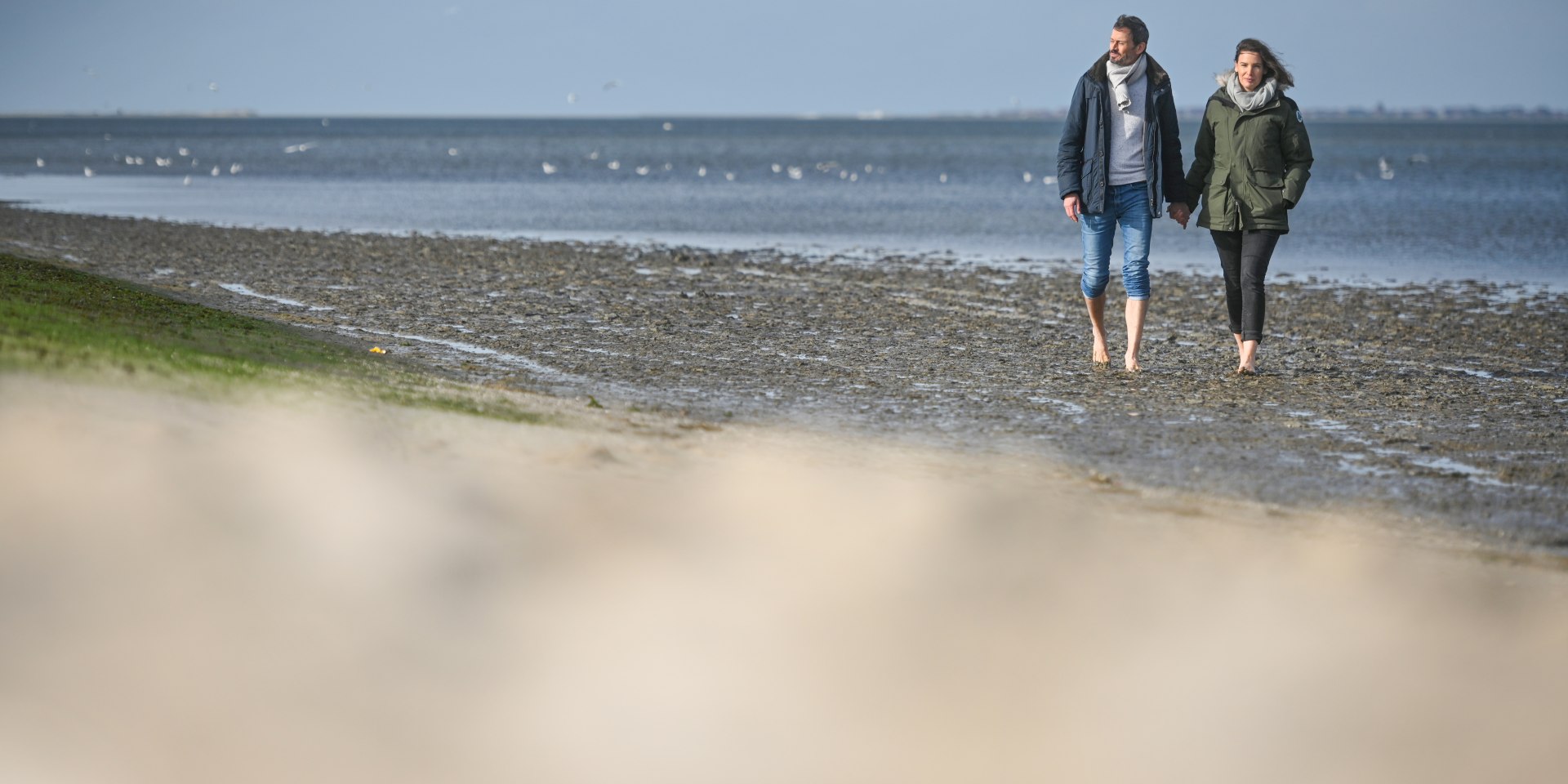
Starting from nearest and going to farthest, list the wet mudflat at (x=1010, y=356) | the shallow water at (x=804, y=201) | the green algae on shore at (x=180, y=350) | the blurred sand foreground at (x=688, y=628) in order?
the blurred sand foreground at (x=688, y=628), the green algae on shore at (x=180, y=350), the wet mudflat at (x=1010, y=356), the shallow water at (x=804, y=201)

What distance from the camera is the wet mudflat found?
7445mm

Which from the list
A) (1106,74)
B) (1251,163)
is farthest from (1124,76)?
(1251,163)

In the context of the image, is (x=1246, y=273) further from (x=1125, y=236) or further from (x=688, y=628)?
(x=688, y=628)

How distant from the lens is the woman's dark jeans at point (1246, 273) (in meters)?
9.88

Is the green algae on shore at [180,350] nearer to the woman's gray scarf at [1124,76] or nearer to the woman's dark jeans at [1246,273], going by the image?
the woman's gray scarf at [1124,76]

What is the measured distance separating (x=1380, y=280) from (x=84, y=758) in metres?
19.1

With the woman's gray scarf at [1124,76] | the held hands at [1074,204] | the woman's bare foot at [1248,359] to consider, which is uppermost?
the woman's gray scarf at [1124,76]

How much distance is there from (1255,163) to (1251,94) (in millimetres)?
469

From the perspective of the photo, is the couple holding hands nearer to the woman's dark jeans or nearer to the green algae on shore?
the woman's dark jeans

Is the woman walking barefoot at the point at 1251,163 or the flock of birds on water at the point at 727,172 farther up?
the flock of birds on water at the point at 727,172

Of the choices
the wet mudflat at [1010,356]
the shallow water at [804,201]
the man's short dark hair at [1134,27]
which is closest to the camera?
the wet mudflat at [1010,356]

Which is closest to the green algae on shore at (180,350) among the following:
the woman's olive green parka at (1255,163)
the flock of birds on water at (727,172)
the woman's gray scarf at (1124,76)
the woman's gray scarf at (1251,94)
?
the woman's gray scarf at (1124,76)

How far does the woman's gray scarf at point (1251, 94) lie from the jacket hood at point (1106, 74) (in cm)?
45

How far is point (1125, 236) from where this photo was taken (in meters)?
10.1
